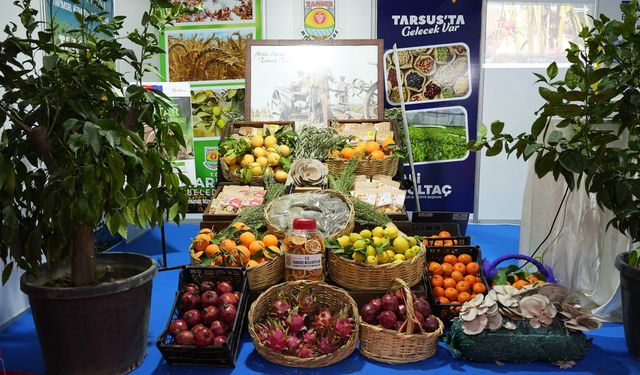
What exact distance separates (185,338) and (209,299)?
0.22 m

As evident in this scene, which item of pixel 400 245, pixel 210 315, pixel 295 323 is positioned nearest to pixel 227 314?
pixel 210 315

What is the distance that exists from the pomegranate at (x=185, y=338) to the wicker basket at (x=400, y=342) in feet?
2.43

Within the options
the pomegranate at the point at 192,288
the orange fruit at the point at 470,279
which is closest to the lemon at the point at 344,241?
the orange fruit at the point at 470,279

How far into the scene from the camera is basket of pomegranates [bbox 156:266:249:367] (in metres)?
2.67

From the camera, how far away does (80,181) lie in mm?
2264

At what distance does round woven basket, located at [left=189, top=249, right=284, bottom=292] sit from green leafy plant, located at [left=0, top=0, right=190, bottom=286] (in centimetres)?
63

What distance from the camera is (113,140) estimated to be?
2.07m

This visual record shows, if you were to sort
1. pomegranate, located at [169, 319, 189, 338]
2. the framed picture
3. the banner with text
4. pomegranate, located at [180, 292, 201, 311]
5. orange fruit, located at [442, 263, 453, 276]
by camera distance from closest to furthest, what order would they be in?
1. pomegranate, located at [169, 319, 189, 338]
2. pomegranate, located at [180, 292, 201, 311]
3. orange fruit, located at [442, 263, 453, 276]
4. the framed picture
5. the banner with text

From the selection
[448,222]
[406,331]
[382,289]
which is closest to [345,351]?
[406,331]

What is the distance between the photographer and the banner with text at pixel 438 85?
5602mm

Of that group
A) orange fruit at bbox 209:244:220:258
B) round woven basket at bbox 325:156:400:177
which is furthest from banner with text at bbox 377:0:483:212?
orange fruit at bbox 209:244:220:258

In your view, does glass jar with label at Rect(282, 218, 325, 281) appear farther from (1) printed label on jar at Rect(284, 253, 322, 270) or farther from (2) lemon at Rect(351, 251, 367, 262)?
(2) lemon at Rect(351, 251, 367, 262)

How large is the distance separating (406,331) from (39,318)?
1512 mm

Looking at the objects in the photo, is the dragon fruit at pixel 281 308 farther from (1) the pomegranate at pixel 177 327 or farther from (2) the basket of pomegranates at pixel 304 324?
(1) the pomegranate at pixel 177 327
